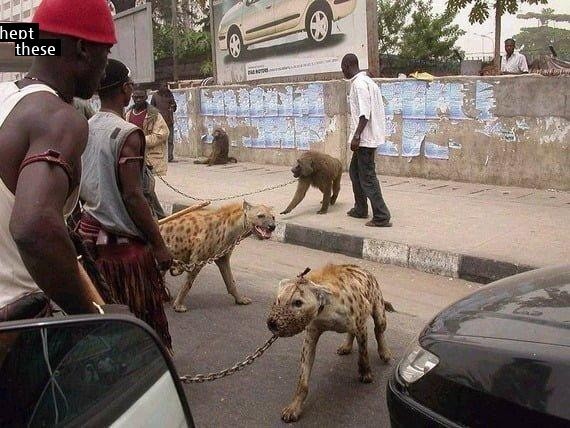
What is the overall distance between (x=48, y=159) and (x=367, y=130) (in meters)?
5.72

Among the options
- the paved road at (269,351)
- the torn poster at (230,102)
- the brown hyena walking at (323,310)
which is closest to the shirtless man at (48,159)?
the brown hyena walking at (323,310)

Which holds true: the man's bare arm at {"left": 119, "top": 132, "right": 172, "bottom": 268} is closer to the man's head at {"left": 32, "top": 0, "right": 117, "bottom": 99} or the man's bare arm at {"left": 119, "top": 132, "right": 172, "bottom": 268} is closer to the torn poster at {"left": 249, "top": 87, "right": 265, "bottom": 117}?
the man's head at {"left": 32, "top": 0, "right": 117, "bottom": 99}

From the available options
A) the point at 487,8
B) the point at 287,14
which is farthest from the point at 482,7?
the point at 287,14

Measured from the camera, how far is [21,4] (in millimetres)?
29703

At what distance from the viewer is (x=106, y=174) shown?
9.55 feet

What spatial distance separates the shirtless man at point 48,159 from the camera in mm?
1574

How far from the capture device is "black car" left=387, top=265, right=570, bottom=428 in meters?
1.88

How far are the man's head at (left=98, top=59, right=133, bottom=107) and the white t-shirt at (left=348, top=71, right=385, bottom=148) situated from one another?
4.22 m

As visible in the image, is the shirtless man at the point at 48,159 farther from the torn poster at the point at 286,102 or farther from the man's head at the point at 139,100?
the torn poster at the point at 286,102

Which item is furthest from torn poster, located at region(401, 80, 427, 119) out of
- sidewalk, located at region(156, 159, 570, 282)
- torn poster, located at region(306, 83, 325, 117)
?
torn poster, located at region(306, 83, 325, 117)

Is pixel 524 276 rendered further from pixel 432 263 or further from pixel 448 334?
pixel 432 263

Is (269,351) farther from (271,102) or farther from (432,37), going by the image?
(432,37)

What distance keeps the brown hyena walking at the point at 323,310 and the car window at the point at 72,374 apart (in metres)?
1.80

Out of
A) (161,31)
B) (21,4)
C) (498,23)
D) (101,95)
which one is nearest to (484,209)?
(101,95)
